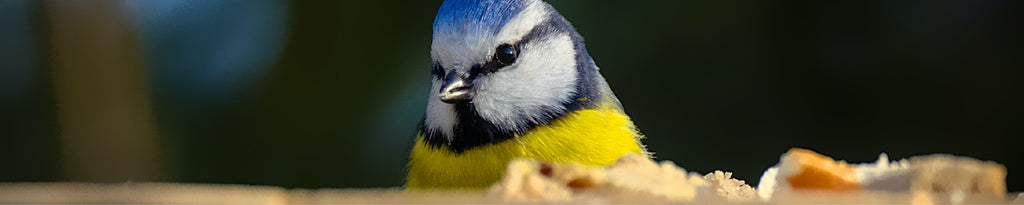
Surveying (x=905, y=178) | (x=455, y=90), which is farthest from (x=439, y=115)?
(x=905, y=178)

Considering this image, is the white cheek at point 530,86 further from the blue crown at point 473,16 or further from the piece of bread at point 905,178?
the piece of bread at point 905,178

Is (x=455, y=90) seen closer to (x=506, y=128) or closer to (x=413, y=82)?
(x=506, y=128)

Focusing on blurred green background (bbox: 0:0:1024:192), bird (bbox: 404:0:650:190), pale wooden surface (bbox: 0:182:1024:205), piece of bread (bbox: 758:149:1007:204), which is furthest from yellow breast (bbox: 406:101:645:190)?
blurred green background (bbox: 0:0:1024:192)

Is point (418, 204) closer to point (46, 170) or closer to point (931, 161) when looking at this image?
point (931, 161)

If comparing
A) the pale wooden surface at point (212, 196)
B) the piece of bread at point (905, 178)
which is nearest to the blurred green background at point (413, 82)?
the piece of bread at point (905, 178)

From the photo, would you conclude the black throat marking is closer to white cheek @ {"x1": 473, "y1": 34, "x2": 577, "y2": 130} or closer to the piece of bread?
white cheek @ {"x1": 473, "y1": 34, "x2": 577, "y2": 130}

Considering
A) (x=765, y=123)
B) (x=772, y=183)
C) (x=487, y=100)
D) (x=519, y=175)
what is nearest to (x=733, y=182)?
(x=772, y=183)
